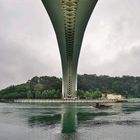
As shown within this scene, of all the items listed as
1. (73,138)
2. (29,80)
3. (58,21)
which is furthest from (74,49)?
(29,80)

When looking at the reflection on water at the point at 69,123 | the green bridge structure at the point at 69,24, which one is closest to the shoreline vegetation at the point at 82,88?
the green bridge structure at the point at 69,24

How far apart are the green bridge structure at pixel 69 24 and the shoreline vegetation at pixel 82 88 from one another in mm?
26071

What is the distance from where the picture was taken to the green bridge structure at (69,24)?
45131 mm

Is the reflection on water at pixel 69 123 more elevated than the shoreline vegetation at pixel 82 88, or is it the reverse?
the shoreline vegetation at pixel 82 88

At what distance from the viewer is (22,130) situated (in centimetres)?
2788

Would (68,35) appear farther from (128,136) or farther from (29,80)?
(29,80)

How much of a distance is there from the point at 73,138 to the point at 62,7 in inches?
1018

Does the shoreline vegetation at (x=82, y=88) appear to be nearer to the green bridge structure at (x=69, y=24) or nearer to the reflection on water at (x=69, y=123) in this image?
the green bridge structure at (x=69, y=24)

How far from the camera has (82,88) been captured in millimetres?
131375

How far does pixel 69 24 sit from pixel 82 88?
77676 mm

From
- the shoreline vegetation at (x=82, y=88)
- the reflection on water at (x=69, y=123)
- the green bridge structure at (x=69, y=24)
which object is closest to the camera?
the reflection on water at (x=69, y=123)

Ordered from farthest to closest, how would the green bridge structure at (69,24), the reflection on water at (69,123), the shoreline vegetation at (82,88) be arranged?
the shoreline vegetation at (82,88)
the green bridge structure at (69,24)
the reflection on water at (69,123)

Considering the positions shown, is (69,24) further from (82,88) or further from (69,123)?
Answer: (82,88)

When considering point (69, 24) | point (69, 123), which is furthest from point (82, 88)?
point (69, 123)
